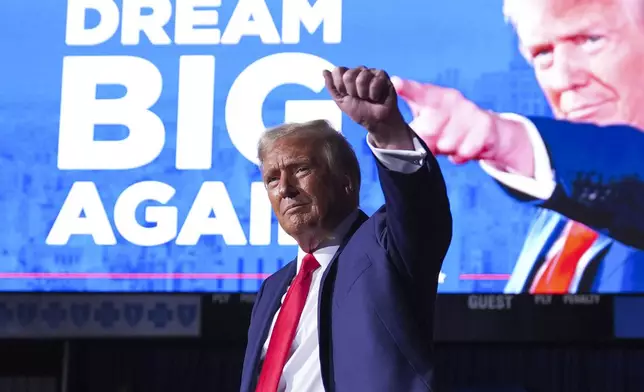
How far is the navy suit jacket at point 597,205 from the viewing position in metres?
2.45

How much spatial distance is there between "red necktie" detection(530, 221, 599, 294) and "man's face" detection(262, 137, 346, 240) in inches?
45.2

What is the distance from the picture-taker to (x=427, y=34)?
2646 millimetres

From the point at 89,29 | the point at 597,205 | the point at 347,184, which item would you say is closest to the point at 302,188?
the point at 347,184

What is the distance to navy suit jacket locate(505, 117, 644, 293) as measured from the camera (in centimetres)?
245

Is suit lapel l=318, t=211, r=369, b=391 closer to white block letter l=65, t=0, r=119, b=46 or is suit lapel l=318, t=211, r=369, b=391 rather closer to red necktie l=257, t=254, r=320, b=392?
red necktie l=257, t=254, r=320, b=392

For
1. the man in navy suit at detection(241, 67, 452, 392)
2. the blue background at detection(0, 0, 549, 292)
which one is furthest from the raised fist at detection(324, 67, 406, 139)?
the blue background at detection(0, 0, 549, 292)

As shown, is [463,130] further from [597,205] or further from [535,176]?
[597,205]

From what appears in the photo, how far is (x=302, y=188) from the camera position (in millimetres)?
1455

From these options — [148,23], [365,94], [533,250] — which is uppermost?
[148,23]

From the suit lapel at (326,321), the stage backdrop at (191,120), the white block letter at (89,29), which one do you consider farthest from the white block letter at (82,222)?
the suit lapel at (326,321)

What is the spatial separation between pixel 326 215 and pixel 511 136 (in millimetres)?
1207

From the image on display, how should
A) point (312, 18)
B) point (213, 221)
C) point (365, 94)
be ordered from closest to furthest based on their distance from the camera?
point (365, 94)
point (213, 221)
point (312, 18)

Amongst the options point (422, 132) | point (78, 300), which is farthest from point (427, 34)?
point (78, 300)

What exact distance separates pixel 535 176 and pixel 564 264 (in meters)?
0.24
